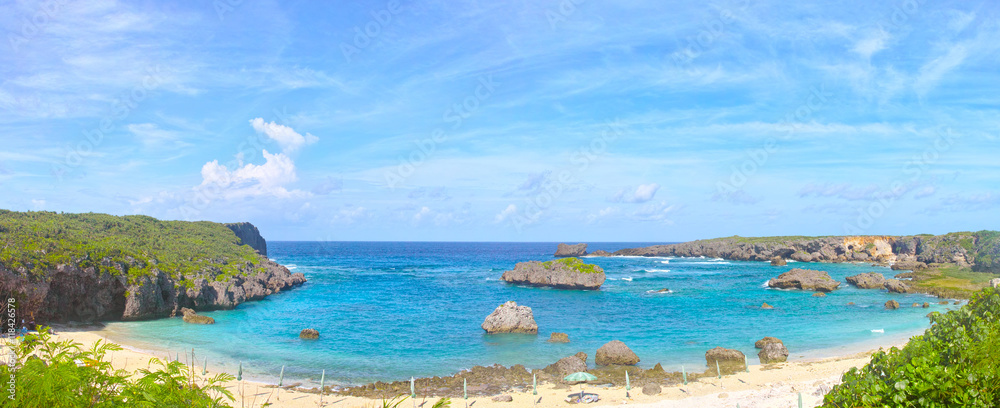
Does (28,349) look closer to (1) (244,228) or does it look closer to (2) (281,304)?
(2) (281,304)

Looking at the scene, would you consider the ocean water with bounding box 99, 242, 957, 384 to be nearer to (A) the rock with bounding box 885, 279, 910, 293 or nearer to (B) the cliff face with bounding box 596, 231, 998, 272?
(A) the rock with bounding box 885, 279, 910, 293

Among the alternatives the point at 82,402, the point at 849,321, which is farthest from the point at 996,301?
the point at 849,321

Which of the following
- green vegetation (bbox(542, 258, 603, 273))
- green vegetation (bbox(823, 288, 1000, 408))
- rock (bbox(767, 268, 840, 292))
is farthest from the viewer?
green vegetation (bbox(542, 258, 603, 273))

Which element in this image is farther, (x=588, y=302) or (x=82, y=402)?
(x=588, y=302)

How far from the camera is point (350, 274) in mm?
106812

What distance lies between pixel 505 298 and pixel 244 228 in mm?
91416

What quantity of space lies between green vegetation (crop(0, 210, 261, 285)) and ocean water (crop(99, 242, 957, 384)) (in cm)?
601

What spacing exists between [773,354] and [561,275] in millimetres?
46133

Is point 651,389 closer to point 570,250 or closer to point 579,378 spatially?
point 579,378

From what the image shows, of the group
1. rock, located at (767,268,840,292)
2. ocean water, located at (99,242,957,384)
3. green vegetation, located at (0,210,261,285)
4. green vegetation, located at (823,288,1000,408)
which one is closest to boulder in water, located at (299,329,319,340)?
ocean water, located at (99,242,957,384)

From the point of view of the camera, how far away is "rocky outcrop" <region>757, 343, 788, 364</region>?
116 ft

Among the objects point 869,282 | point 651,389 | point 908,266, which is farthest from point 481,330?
point 908,266

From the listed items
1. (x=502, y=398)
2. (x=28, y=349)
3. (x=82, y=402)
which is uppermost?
(x=28, y=349)

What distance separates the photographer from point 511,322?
4594cm
